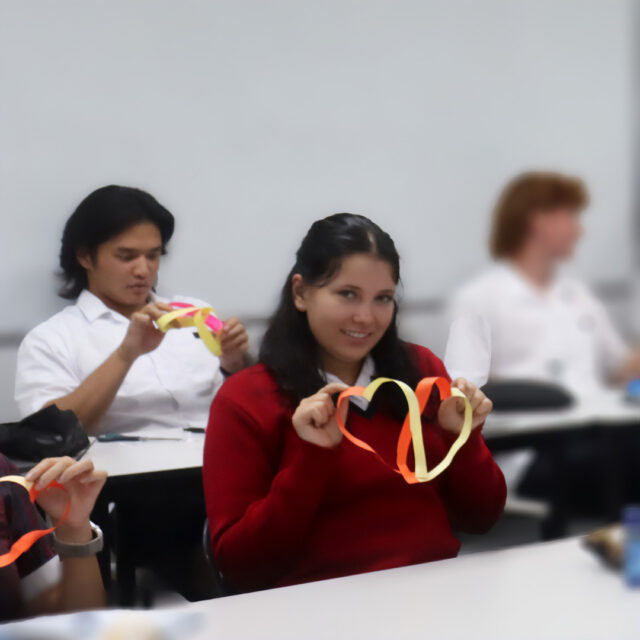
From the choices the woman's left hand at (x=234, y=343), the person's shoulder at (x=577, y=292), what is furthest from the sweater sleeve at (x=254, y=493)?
the person's shoulder at (x=577, y=292)

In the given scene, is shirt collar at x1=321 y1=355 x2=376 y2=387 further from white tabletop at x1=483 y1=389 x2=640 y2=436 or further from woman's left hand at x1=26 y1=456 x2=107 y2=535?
woman's left hand at x1=26 y1=456 x2=107 y2=535

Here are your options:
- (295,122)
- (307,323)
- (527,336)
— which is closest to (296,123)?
(295,122)

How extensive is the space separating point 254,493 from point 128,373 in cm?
40

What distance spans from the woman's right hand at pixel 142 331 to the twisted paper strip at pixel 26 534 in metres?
0.43

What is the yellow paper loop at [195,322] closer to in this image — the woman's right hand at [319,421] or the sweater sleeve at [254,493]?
the sweater sleeve at [254,493]

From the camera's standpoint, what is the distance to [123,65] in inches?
52.6

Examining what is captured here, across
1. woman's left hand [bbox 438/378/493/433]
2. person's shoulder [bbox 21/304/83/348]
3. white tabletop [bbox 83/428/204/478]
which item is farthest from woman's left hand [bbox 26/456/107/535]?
woman's left hand [bbox 438/378/493/433]

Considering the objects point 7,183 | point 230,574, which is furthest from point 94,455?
point 7,183

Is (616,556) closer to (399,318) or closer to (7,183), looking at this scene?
(399,318)

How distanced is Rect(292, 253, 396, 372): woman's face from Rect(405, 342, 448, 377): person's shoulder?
0.10 metres

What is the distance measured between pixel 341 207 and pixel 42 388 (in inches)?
24.3

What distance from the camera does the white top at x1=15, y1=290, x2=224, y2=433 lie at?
4.52 ft

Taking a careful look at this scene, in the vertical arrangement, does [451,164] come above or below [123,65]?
below

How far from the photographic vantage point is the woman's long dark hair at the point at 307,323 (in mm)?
1277
